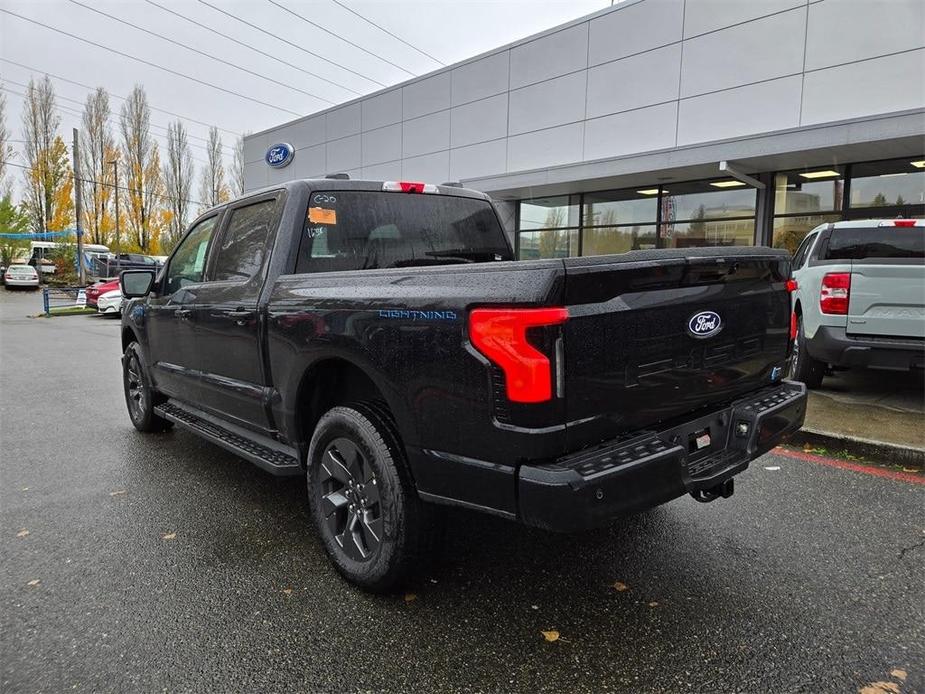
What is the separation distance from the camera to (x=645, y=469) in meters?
2.22

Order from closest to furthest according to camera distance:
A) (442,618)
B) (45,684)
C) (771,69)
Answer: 1. (45,684)
2. (442,618)
3. (771,69)

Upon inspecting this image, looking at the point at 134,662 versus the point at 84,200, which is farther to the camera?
the point at 84,200

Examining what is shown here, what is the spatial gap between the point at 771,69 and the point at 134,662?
13418 millimetres

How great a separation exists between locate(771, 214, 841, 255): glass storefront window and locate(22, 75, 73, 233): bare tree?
47446 millimetres

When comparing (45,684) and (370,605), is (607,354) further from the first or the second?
(45,684)

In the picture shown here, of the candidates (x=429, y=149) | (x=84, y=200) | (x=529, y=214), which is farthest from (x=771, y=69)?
(x=84, y=200)

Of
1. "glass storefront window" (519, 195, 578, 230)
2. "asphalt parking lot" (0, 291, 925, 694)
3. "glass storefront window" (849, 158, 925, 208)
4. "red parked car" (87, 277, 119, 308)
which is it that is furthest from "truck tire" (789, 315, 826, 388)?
"red parked car" (87, 277, 119, 308)

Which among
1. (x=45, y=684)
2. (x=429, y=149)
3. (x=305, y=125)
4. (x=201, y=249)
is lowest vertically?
(x=45, y=684)

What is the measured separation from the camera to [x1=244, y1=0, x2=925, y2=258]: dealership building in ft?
34.2

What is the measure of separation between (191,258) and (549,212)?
12.6 meters

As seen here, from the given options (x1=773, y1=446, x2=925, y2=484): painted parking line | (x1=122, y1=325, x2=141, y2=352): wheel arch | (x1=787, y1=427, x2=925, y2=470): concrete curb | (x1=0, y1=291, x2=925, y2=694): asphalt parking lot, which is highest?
(x1=122, y1=325, x2=141, y2=352): wheel arch

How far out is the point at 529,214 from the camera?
656 inches

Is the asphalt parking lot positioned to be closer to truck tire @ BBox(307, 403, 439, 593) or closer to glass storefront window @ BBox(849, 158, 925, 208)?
truck tire @ BBox(307, 403, 439, 593)

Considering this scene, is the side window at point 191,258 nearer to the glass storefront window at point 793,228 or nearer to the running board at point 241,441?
the running board at point 241,441
